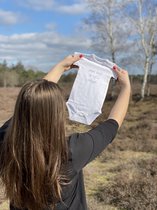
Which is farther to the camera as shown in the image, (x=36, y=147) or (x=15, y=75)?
(x=15, y=75)

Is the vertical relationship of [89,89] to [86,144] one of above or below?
above

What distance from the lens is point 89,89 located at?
104 inches

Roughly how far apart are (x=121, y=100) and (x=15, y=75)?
186 feet

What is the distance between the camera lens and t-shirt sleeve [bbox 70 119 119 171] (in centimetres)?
222

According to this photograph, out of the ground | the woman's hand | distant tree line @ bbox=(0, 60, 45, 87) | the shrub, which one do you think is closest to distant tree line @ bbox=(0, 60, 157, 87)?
distant tree line @ bbox=(0, 60, 45, 87)

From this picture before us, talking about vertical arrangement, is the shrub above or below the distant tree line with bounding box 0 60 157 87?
above

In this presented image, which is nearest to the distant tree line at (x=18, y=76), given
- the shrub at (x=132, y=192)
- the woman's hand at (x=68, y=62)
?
the shrub at (x=132, y=192)

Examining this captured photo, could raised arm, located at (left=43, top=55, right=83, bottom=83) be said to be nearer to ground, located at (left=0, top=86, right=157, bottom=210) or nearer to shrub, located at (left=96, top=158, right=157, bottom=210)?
ground, located at (left=0, top=86, right=157, bottom=210)

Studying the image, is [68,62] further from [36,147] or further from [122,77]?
[36,147]

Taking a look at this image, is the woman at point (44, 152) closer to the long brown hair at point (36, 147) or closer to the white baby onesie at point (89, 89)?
the long brown hair at point (36, 147)

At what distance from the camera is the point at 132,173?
820 cm

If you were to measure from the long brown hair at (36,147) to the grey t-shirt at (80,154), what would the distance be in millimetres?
59

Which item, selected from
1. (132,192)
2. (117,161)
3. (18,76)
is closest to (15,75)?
(18,76)

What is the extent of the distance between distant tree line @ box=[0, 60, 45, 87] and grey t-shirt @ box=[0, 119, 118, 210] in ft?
163
